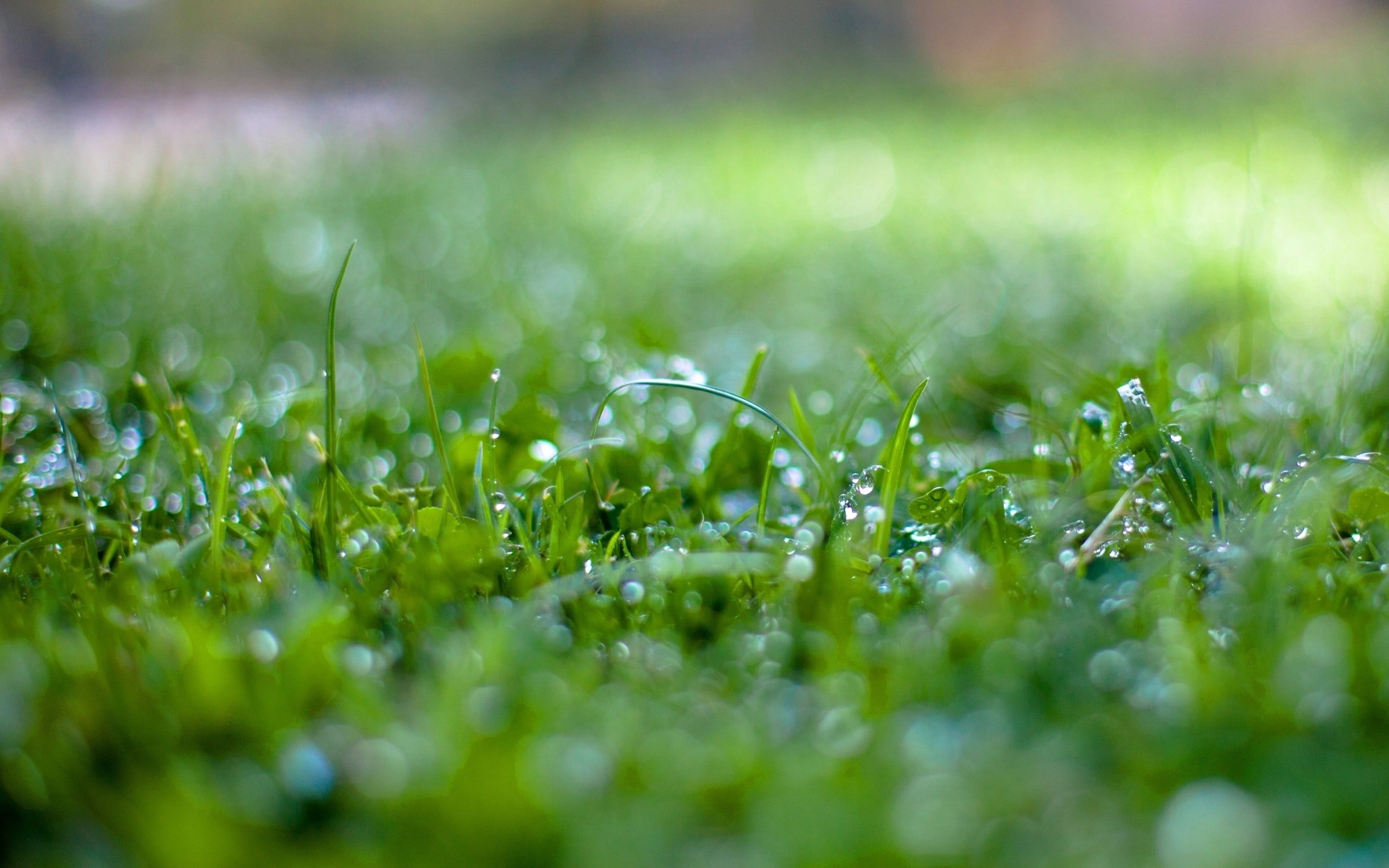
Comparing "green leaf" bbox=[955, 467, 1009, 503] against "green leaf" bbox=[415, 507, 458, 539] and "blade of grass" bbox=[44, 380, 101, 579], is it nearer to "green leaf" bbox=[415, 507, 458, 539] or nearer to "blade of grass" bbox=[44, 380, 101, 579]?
"green leaf" bbox=[415, 507, 458, 539]

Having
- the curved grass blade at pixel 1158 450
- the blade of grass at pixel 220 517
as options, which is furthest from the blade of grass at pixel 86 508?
the curved grass blade at pixel 1158 450

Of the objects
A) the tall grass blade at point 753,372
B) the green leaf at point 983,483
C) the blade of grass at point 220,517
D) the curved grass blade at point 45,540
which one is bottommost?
the curved grass blade at point 45,540

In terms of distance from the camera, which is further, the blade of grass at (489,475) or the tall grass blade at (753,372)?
the tall grass blade at (753,372)

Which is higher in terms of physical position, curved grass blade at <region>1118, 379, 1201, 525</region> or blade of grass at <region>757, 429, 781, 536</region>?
curved grass blade at <region>1118, 379, 1201, 525</region>

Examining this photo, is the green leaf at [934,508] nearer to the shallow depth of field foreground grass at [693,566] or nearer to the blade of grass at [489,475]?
the shallow depth of field foreground grass at [693,566]

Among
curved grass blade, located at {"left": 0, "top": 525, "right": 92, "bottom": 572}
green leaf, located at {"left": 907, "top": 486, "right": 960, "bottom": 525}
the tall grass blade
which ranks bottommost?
curved grass blade, located at {"left": 0, "top": 525, "right": 92, "bottom": 572}

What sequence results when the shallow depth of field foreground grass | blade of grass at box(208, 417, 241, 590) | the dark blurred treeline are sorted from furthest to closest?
1. the dark blurred treeline
2. blade of grass at box(208, 417, 241, 590)
3. the shallow depth of field foreground grass

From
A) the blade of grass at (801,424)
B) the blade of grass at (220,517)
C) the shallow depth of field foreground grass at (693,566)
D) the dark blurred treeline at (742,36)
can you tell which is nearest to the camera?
the shallow depth of field foreground grass at (693,566)

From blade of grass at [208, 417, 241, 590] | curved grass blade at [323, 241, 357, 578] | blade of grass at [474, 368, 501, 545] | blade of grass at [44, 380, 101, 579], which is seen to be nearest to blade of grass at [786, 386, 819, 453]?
blade of grass at [474, 368, 501, 545]

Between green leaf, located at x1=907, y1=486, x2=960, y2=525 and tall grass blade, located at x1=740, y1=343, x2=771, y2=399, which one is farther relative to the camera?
tall grass blade, located at x1=740, y1=343, x2=771, y2=399
